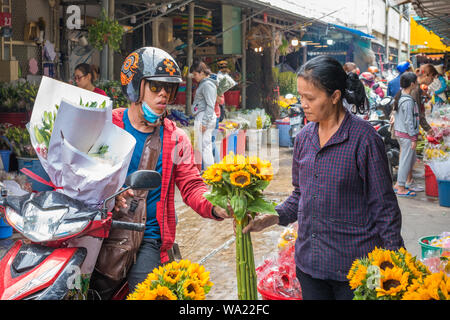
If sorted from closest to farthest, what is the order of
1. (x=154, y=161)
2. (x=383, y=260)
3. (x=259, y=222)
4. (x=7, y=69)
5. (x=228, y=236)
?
(x=383, y=260) → (x=259, y=222) → (x=154, y=161) → (x=228, y=236) → (x=7, y=69)

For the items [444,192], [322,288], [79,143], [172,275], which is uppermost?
[79,143]

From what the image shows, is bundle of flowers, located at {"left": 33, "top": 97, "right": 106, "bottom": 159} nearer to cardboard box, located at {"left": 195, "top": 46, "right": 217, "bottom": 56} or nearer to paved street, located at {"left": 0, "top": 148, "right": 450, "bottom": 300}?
paved street, located at {"left": 0, "top": 148, "right": 450, "bottom": 300}

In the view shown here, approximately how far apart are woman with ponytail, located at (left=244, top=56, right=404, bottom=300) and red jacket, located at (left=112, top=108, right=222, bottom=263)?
518mm

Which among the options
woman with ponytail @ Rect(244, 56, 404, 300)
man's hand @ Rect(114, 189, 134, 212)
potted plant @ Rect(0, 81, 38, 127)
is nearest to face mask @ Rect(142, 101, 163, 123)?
man's hand @ Rect(114, 189, 134, 212)

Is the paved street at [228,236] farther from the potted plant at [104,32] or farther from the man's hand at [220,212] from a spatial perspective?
the potted plant at [104,32]

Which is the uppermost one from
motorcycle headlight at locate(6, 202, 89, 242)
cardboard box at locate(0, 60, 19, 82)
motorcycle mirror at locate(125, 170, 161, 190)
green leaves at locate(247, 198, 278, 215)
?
cardboard box at locate(0, 60, 19, 82)

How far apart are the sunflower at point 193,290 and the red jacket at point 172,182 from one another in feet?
3.30

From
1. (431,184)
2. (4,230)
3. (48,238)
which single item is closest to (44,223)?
(48,238)

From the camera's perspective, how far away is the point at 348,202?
2.59 m

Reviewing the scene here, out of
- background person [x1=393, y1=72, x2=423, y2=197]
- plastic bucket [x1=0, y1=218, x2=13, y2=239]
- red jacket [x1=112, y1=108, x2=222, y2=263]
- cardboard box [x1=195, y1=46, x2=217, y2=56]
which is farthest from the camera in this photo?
cardboard box [x1=195, y1=46, x2=217, y2=56]

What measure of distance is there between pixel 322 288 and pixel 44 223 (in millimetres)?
1375

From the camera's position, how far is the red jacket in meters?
2.96

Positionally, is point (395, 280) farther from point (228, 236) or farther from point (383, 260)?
point (228, 236)

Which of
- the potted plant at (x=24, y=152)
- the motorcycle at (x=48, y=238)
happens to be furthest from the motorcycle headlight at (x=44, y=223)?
the potted plant at (x=24, y=152)
